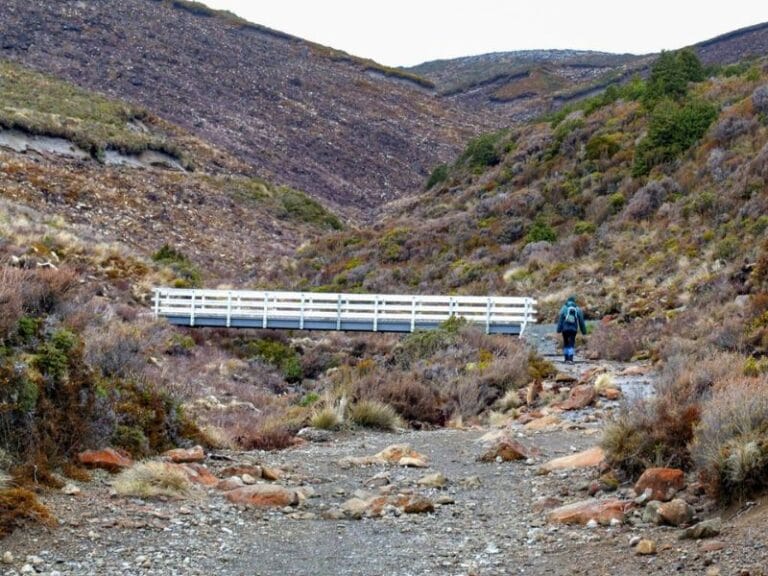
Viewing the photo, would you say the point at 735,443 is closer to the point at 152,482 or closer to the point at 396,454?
the point at 396,454

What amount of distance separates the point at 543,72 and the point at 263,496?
107 meters

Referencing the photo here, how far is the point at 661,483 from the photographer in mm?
6660

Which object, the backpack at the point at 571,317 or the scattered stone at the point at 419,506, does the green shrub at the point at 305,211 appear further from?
the scattered stone at the point at 419,506

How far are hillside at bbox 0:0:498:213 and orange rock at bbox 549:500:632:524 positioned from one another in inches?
1937

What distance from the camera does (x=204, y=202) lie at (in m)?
43.4

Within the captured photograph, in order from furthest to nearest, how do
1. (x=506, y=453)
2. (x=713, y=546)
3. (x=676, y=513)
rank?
1. (x=506, y=453)
2. (x=676, y=513)
3. (x=713, y=546)

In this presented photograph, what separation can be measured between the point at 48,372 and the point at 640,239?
19.8 metres

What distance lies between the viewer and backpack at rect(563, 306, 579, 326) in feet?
57.1

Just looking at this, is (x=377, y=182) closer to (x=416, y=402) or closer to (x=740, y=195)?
(x=740, y=195)

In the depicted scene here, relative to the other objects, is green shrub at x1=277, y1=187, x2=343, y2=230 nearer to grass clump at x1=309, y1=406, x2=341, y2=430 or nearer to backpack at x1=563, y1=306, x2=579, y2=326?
backpack at x1=563, y1=306, x2=579, y2=326

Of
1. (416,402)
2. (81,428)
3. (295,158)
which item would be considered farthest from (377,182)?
(81,428)

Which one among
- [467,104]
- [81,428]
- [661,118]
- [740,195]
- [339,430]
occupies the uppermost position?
[467,104]

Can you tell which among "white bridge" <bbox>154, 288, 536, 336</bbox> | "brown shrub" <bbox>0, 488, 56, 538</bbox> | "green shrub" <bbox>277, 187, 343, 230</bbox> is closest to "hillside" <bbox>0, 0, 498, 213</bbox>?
"green shrub" <bbox>277, 187, 343, 230</bbox>

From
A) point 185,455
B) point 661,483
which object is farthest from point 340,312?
point 661,483
